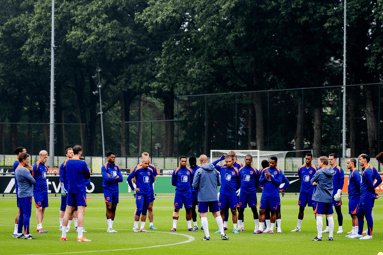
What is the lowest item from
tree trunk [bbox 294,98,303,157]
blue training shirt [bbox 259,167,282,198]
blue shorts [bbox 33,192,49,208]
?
blue shorts [bbox 33,192,49,208]

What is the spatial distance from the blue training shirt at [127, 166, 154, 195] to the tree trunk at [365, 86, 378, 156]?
22.1 meters

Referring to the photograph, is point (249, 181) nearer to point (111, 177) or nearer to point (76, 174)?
point (111, 177)

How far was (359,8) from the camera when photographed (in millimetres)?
42219

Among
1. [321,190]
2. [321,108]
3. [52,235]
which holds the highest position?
[321,108]

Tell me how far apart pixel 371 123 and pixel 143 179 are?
22.7 metres

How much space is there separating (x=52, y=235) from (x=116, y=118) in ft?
235

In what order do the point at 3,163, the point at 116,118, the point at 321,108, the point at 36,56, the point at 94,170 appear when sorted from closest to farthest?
the point at 321,108 < the point at 3,163 < the point at 94,170 < the point at 36,56 < the point at 116,118

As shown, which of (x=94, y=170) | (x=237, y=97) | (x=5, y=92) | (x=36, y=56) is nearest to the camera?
(x=237, y=97)

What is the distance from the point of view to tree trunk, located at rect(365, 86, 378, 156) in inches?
1416

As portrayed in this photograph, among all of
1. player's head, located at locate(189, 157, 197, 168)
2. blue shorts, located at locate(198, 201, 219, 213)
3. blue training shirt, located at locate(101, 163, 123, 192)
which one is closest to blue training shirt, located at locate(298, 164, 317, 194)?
player's head, located at locate(189, 157, 197, 168)

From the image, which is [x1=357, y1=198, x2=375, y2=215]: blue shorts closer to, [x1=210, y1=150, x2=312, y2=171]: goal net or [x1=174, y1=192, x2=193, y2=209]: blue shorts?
[x1=174, y1=192, x2=193, y2=209]: blue shorts

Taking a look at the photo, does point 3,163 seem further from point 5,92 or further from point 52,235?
point 52,235

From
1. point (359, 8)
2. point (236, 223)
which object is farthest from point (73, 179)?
point (359, 8)

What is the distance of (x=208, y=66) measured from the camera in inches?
1913
